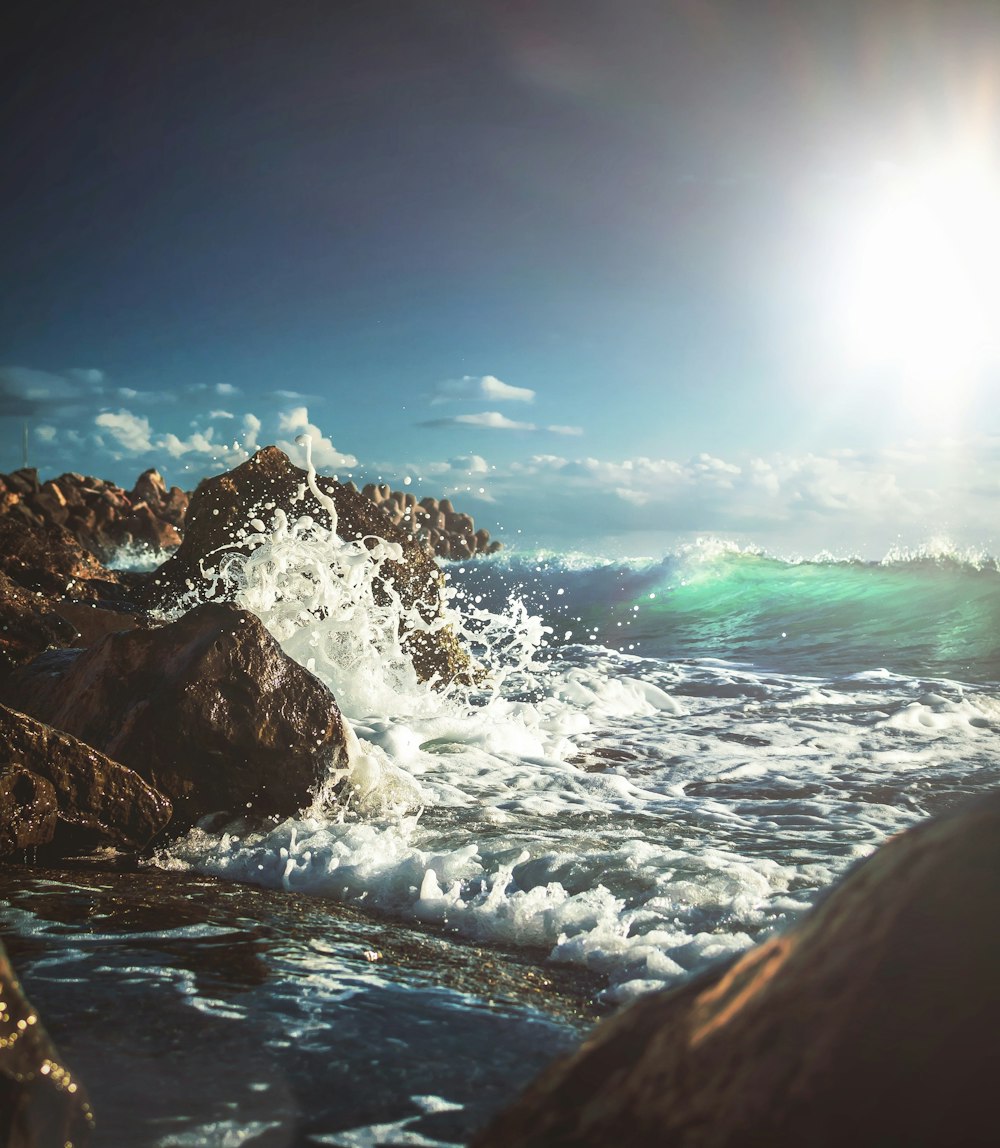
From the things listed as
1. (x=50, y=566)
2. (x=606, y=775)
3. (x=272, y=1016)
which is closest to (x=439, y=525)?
(x=50, y=566)

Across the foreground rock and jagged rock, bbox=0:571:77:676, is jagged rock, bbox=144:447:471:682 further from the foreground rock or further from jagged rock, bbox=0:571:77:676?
the foreground rock

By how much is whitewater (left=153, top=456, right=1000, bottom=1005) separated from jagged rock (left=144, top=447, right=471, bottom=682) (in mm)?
204

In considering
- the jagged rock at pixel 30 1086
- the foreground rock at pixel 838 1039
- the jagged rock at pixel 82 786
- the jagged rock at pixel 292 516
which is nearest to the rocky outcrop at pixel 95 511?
the jagged rock at pixel 292 516

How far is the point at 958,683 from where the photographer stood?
1148 cm

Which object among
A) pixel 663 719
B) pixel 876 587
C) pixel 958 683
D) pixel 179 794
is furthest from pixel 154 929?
pixel 876 587

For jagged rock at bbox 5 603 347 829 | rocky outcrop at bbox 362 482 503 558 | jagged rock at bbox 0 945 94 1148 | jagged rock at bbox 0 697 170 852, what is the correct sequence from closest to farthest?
jagged rock at bbox 0 945 94 1148 → jagged rock at bbox 0 697 170 852 → jagged rock at bbox 5 603 347 829 → rocky outcrop at bbox 362 482 503 558

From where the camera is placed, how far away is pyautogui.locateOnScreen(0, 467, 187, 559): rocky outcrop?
29297 millimetres

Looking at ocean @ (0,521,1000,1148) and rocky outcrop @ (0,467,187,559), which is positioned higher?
rocky outcrop @ (0,467,187,559)

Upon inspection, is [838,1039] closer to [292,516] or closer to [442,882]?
[442,882]

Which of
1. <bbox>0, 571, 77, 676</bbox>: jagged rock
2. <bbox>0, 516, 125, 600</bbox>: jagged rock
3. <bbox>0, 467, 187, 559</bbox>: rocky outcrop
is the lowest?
<bbox>0, 571, 77, 676</bbox>: jagged rock

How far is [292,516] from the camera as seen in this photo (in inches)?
362

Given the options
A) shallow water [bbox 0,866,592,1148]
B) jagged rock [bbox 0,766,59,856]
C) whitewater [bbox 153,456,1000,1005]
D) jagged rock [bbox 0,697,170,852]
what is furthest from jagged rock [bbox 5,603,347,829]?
shallow water [bbox 0,866,592,1148]

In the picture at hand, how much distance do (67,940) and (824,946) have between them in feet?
9.17

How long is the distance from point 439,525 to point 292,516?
35.3 m
